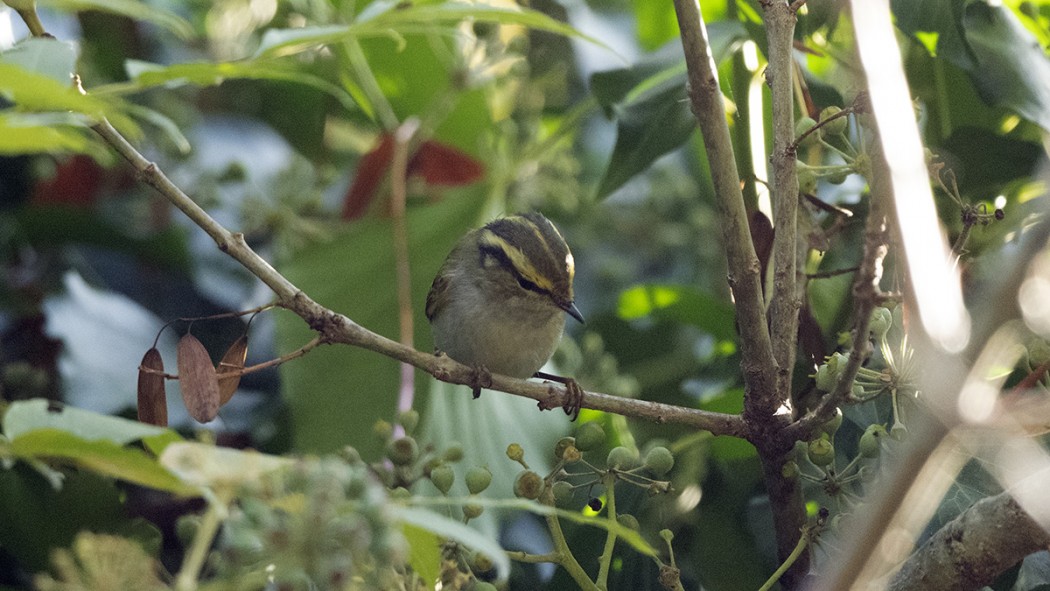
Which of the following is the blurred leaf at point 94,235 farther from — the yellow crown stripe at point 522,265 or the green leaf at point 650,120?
the green leaf at point 650,120

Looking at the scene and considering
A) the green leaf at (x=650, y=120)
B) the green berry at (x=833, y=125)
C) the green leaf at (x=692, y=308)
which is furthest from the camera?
the green leaf at (x=692, y=308)

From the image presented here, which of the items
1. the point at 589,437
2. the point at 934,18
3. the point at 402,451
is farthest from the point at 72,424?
the point at 934,18

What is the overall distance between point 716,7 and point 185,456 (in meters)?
1.94

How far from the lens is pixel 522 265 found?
7.73 feet

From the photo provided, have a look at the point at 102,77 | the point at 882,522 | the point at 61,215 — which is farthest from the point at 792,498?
the point at 102,77

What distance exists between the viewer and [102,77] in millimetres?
2799

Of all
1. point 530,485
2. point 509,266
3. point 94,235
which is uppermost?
point 94,235

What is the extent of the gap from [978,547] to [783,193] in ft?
1.58

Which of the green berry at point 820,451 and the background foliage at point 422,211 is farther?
the background foliage at point 422,211

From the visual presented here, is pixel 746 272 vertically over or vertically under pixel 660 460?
over

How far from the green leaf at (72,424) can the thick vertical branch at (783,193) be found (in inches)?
31.4

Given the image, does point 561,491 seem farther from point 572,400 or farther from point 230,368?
point 230,368

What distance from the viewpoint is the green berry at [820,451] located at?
50.4 inches

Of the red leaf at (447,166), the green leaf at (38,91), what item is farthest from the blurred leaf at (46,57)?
the red leaf at (447,166)
